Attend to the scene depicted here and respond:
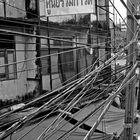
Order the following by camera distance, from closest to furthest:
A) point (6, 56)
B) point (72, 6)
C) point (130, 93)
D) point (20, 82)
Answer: point (130, 93)
point (72, 6)
point (6, 56)
point (20, 82)

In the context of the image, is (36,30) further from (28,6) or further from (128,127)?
(128,127)

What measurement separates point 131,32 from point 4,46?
4871mm

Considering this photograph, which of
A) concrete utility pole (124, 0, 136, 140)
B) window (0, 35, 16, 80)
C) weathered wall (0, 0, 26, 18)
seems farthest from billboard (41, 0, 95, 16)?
weathered wall (0, 0, 26, 18)

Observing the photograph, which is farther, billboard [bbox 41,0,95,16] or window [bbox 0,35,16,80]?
window [bbox 0,35,16,80]

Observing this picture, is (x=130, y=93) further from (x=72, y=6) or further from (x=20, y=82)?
(x=20, y=82)

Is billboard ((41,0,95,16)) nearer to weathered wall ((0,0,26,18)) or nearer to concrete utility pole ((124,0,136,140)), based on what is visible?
concrete utility pole ((124,0,136,140))

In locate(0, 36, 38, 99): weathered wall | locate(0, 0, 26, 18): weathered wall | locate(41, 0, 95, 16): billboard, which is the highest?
locate(0, 0, 26, 18): weathered wall

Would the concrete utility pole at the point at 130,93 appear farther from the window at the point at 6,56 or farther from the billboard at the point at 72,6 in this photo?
the window at the point at 6,56

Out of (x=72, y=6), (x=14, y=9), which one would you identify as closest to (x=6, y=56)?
(x=14, y=9)

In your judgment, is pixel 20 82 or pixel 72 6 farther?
pixel 20 82

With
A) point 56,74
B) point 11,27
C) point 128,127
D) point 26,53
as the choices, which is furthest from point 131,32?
point 56,74

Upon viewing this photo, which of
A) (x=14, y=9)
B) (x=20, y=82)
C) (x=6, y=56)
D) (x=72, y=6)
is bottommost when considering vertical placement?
(x=20, y=82)

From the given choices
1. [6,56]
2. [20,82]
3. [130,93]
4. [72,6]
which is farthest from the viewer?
[20,82]

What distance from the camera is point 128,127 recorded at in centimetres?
369
